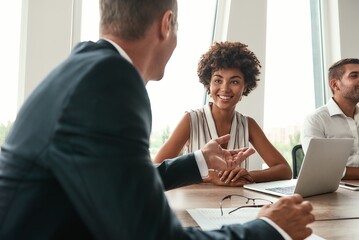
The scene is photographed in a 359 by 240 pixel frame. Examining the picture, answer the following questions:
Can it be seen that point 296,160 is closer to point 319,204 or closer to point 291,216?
point 319,204

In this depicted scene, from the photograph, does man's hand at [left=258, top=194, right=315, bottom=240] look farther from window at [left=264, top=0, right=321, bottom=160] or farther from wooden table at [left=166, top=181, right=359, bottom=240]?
window at [left=264, top=0, right=321, bottom=160]

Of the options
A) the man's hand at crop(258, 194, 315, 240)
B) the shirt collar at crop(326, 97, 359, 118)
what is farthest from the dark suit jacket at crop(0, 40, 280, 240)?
the shirt collar at crop(326, 97, 359, 118)

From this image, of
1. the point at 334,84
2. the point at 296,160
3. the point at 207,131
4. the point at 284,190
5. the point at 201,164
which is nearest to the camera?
the point at 201,164

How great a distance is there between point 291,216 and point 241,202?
582 millimetres

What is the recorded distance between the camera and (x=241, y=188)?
167 cm

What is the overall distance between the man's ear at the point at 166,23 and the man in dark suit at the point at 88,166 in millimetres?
242

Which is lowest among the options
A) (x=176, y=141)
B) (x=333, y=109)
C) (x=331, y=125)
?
(x=176, y=141)

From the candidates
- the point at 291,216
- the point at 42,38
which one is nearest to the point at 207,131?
the point at 42,38

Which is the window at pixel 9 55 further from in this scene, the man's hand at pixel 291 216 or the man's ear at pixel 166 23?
the man's hand at pixel 291 216

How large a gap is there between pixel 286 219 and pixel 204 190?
861 millimetres

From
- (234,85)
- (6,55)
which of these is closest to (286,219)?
(234,85)

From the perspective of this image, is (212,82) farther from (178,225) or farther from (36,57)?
(178,225)

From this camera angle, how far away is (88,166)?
534 millimetres

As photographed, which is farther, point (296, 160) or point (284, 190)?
point (296, 160)
